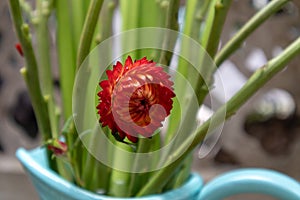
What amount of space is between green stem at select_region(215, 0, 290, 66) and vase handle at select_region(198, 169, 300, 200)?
0.16 ft

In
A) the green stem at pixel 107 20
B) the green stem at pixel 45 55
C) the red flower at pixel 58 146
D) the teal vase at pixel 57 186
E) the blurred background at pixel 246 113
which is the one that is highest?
the green stem at pixel 107 20

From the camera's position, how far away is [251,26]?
0.19 m

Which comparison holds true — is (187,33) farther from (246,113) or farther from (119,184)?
(246,113)

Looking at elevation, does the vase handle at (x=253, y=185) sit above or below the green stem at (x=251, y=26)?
below

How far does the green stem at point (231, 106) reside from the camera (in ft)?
0.61

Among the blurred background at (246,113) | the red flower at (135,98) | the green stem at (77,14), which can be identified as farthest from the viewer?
the blurred background at (246,113)

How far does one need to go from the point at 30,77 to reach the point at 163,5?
0.20ft

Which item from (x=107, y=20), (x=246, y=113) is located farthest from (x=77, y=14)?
(x=246, y=113)

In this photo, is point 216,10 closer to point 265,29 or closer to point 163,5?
point 163,5

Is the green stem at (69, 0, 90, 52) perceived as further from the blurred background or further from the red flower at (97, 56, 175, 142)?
the blurred background

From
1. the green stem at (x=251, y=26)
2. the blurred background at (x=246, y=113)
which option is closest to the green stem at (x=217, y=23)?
the green stem at (x=251, y=26)

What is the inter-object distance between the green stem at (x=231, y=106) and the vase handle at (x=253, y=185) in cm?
2

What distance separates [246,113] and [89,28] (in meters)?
0.39

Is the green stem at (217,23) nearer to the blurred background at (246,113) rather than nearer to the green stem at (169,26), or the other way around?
the green stem at (169,26)
